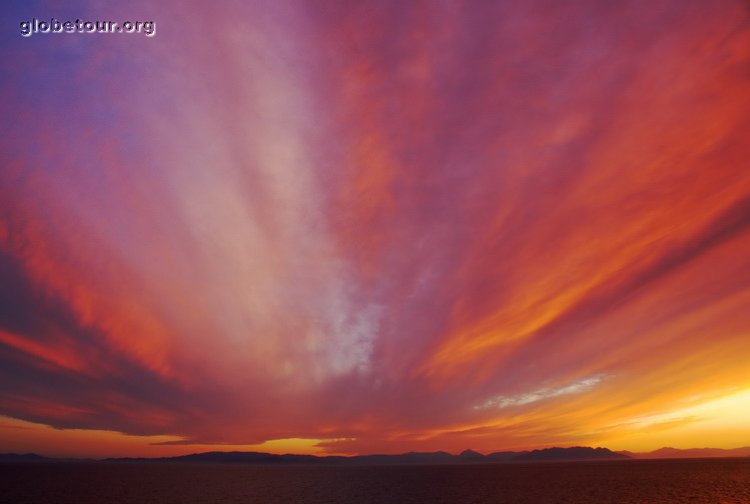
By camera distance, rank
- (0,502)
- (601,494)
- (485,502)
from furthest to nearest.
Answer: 1. (601,494)
2. (485,502)
3. (0,502)

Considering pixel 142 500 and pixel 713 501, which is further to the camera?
pixel 142 500

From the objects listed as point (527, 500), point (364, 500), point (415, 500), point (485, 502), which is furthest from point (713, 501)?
point (364, 500)

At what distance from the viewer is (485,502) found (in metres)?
87.2

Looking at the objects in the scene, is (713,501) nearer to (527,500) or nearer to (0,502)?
(527,500)

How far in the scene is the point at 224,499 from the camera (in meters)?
92.1

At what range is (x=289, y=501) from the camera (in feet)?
293

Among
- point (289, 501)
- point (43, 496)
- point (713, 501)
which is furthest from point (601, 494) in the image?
point (43, 496)

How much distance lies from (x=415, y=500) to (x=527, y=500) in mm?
25395

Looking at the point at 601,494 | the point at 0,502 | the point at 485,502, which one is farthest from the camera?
the point at 601,494

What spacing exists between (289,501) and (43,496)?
56.7m

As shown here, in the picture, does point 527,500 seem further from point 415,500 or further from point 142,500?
point 142,500

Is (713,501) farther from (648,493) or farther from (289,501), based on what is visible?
(289,501)

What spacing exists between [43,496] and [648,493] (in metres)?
145

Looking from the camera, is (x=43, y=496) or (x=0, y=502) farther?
(x=43, y=496)
